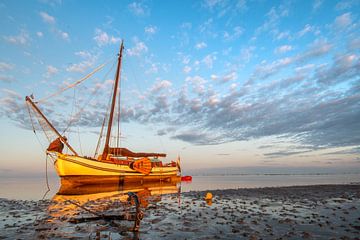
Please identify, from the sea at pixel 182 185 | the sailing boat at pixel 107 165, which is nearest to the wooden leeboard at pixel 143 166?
the sailing boat at pixel 107 165

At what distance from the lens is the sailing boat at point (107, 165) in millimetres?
41344

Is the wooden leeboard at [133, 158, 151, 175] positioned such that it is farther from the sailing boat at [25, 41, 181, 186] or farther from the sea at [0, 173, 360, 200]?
the sea at [0, 173, 360, 200]

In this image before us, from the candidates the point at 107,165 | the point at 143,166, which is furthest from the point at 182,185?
the point at 107,165

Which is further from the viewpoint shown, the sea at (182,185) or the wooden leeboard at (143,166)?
the wooden leeboard at (143,166)

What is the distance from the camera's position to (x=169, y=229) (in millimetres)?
12406

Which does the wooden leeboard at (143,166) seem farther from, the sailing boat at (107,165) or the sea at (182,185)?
the sea at (182,185)

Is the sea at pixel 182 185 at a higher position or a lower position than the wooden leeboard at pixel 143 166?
lower

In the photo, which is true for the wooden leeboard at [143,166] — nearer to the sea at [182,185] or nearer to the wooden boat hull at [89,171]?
the wooden boat hull at [89,171]

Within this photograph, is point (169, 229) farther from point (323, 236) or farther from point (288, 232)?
point (323, 236)

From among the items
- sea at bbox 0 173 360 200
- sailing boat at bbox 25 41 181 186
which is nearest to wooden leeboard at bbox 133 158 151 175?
sailing boat at bbox 25 41 181 186

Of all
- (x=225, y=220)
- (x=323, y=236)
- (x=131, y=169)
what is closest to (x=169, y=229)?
(x=225, y=220)

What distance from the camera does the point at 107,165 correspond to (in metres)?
44.3

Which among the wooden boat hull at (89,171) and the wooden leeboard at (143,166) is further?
the wooden leeboard at (143,166)

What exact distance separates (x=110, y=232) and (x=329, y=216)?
45.3 ft
